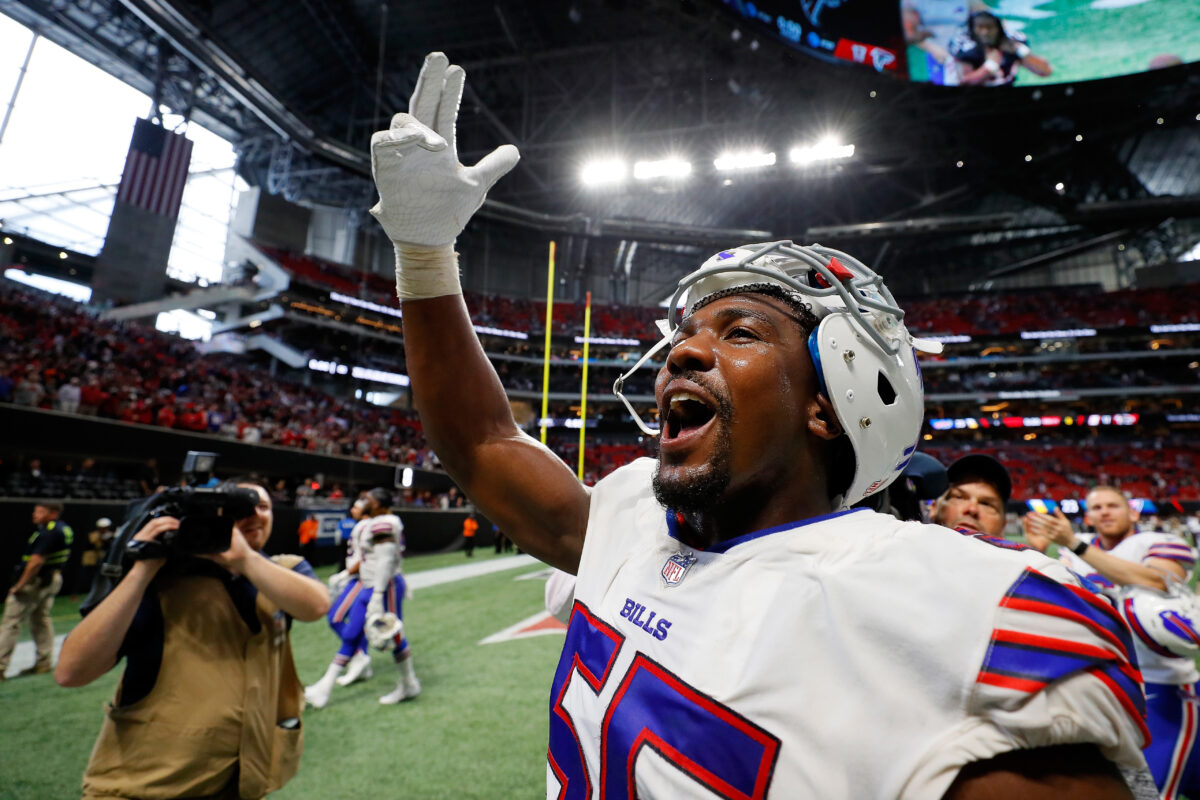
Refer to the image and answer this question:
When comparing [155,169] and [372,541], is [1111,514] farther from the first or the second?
[155,169]

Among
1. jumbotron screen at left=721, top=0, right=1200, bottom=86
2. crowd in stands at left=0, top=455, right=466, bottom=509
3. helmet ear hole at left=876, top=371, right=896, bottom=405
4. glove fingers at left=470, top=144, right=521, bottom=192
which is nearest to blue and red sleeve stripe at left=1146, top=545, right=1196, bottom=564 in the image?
helmet ear hole at left=876, top=371, right=896, bottom=405

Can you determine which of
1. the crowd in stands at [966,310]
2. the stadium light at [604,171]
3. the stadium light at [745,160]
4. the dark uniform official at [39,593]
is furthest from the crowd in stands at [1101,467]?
the dark uniform official at [39,593]

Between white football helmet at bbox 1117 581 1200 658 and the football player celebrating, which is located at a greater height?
the football player celebrating

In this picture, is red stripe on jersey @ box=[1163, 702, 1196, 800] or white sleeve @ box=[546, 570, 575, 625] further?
red stripe on jersey @ box=[1163, 702, 1196, 800]

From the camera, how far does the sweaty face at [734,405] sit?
1146 millimetres

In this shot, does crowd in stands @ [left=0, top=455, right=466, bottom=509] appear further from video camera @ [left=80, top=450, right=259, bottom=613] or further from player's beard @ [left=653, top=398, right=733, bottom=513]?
player's beard @ [left=653, top=398, right=733, bottom=513]

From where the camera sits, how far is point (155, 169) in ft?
75.0

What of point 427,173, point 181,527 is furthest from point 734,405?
point 181,527

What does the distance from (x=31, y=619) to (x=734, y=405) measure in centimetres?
870

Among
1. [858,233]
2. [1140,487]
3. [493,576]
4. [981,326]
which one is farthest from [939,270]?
[493,576]

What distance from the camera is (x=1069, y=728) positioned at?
0.72m

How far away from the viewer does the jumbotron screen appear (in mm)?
22094

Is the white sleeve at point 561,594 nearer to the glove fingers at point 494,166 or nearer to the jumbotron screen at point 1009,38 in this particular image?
the glove fingers at point 494,166

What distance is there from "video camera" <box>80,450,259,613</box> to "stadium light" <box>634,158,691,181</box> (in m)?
29.9
